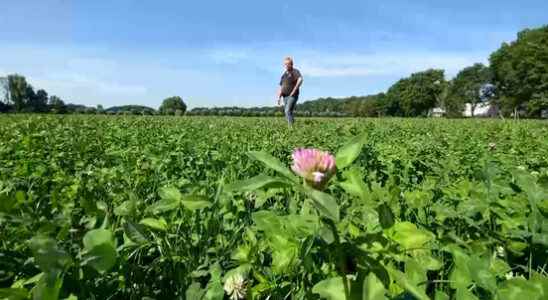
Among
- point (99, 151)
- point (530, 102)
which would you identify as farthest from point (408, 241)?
point (530, 102)

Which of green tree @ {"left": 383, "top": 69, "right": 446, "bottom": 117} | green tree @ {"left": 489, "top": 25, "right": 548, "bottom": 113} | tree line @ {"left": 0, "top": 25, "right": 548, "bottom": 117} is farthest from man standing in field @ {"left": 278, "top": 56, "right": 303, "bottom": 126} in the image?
green tree @ {"left": 383, "top": 69, "right": 446, "bottom": 117}

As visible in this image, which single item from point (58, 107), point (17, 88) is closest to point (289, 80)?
point (58, 107)

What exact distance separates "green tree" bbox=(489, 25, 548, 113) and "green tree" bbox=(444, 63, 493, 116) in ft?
68.3

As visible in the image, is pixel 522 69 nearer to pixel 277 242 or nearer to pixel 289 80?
pixel 289 80

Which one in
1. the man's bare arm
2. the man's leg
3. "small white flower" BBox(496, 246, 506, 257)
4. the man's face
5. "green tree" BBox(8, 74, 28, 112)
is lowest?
"small white flower" BBox(496, 246, 506, 257)

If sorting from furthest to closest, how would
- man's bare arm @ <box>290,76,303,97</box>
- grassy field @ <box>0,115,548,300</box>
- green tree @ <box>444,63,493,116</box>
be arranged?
green tree @ <box>444,63,493,116</box> → man's bare arm @ <box>290,76,303,97</box> → grassy field @ <box>0,115,548,300</box>

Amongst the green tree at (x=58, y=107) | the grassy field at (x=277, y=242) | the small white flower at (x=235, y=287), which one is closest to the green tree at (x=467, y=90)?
the green tree at (x=58, y=107)

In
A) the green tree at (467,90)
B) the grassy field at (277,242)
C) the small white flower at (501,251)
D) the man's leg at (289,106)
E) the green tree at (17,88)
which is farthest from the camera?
the green tree at (467,90)

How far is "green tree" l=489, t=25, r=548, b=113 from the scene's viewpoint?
221ft

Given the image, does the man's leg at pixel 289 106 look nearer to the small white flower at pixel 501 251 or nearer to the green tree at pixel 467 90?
the small white flower at pixel 501 251

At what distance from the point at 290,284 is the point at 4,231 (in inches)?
33.5

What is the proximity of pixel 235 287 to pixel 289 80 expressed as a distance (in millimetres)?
11670

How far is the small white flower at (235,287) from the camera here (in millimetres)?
1242

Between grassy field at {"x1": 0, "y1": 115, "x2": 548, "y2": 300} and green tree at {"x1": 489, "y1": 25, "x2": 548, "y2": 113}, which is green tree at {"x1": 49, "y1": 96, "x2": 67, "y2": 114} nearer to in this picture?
grassy field at {"x1": 0, "y1": 115, "x2": 548, "y2": 300}
